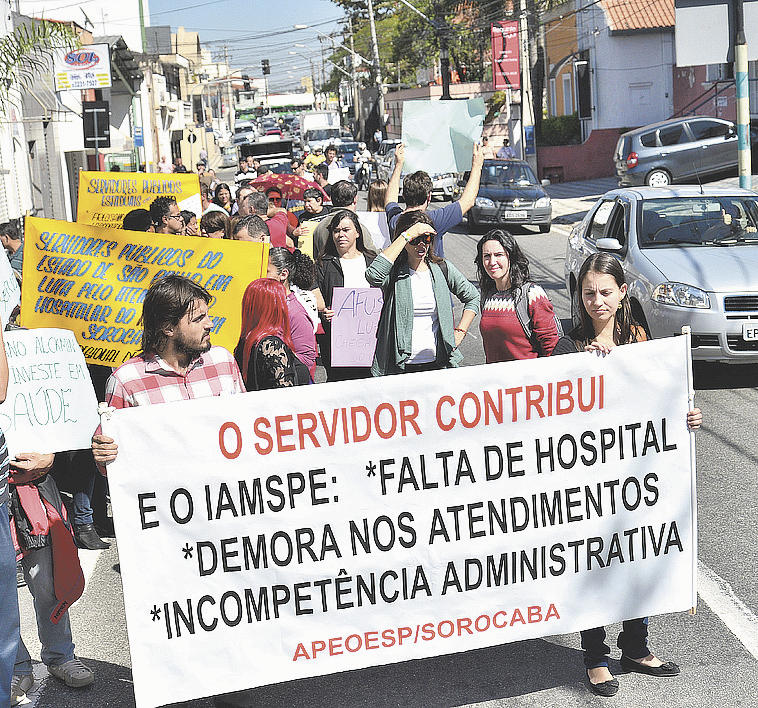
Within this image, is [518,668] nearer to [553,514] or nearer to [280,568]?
[553,514]

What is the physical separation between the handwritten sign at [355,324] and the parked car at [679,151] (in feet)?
68.6

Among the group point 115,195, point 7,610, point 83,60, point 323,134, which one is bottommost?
point 7,610

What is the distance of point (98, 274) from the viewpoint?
699 centimetres

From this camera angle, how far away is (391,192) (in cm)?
928

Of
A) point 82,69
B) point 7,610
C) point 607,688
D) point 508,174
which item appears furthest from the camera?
point 82,69

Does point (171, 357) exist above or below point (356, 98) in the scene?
below

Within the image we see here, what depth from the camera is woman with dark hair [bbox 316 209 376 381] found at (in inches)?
295

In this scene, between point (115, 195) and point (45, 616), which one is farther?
point (115, 195)

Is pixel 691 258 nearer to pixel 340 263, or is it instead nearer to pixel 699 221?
pixel 699 221

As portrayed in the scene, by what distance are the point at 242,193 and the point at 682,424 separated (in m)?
9.03

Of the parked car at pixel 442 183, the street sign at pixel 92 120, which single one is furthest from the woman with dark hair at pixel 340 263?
the street sign at pixel 92 120

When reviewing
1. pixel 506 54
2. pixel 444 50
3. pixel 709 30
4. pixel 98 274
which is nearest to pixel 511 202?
pixel 709 30

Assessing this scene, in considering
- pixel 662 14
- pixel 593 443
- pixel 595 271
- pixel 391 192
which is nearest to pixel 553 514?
pixel 593 443

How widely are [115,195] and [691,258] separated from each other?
5817 millimetres
